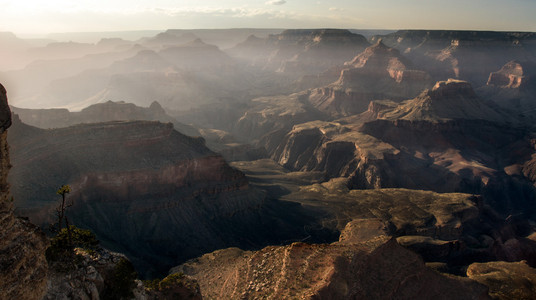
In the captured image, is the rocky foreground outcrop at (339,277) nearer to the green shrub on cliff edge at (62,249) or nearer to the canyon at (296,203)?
the canyon at (296,203)

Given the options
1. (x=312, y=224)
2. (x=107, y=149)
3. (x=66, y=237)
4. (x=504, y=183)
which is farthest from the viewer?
(x=504, y=183)

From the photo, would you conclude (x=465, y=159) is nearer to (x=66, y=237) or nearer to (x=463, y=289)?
(x=463, y=289)

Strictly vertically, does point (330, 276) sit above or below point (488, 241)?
above

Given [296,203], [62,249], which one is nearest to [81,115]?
[296,203]

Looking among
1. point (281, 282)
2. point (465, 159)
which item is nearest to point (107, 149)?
point (281, 282)

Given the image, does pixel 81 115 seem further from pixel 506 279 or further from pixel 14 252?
pixel 506 279
